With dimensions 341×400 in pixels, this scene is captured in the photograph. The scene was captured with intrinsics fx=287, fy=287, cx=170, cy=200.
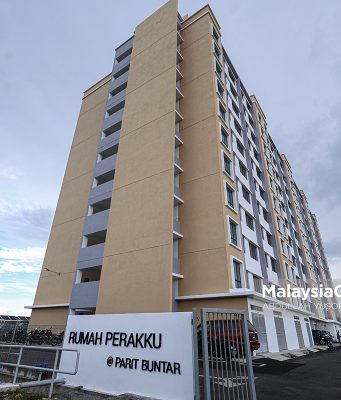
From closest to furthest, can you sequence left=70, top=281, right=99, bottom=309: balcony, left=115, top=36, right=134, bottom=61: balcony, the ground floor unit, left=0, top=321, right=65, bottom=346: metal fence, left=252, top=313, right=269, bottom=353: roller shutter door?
the ground floor unit
left=252, top=313, right=269, bottom=353: roller shutter door
left=0, top=321, right=65, bottom=346: metal fence
left=70, top=281, right=99, bottom=309: balcony
left=115, top=36, right=134, bottom=61: balcony

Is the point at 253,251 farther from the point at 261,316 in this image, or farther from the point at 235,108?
the point at 235,108

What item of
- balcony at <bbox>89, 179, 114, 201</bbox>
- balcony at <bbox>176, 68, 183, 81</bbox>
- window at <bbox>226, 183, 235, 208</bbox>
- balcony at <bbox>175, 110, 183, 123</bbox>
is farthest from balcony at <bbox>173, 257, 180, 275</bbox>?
balcony at <bbox>176, 68, 183, 81</bbox>

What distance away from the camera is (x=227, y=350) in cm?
647

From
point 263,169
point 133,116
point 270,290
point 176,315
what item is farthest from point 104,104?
point 176,315

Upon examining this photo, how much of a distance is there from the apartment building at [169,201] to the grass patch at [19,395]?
10.0 m

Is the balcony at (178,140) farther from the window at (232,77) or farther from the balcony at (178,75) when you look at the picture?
the window at (232,77)

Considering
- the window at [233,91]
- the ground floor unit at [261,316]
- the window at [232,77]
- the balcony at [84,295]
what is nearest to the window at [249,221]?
the ground floor unit at [261,316]

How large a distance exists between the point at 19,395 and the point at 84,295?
49.5 ft

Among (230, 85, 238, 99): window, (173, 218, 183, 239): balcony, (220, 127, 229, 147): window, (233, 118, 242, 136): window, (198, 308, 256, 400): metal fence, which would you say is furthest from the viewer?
A: (230, 85, 238, 99): window

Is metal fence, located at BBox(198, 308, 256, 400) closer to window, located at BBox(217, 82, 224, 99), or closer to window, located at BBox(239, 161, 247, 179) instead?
window, located at BBox(239, 161, 247, 179)

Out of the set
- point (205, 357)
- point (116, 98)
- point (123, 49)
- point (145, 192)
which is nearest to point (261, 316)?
point (145, 192)

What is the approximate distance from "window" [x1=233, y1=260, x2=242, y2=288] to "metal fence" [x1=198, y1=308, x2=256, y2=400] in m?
13.1

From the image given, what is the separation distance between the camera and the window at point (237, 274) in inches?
765

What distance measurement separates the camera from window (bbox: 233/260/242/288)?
1942 cm
